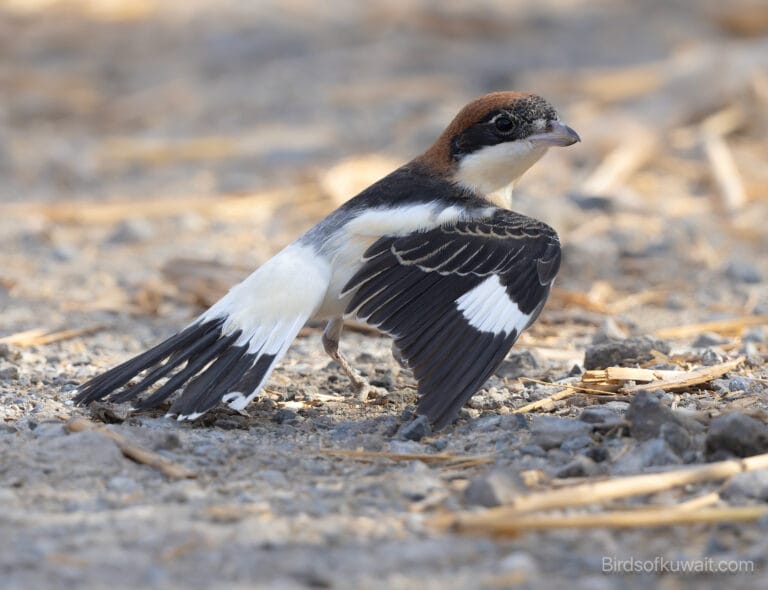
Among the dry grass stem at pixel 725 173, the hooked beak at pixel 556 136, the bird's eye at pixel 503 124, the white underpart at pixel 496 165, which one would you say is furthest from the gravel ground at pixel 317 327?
the bird's eye at pixel 503 124

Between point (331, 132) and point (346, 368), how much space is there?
6330 mm

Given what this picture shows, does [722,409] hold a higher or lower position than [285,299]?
lower

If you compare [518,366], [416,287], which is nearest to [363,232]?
[416,287]

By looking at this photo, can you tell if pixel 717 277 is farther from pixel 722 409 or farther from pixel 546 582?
pixel 546 582

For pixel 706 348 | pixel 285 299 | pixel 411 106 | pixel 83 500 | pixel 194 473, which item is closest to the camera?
pixel 83 500

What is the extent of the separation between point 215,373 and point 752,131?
7.66 m

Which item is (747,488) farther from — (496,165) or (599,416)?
(496,165)

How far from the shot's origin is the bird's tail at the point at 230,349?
4773mm

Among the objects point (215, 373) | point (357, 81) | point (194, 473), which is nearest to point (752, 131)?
point (357, 81)

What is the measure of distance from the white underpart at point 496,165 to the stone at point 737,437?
1975 mm

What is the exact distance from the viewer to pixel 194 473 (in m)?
4.09

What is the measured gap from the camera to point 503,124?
567 centimetres

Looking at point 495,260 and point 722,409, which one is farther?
point 495,260

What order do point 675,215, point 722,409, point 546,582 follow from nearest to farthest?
point 546,582 → point 722,409 → point 675,215
